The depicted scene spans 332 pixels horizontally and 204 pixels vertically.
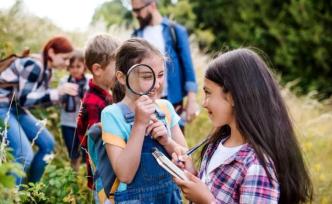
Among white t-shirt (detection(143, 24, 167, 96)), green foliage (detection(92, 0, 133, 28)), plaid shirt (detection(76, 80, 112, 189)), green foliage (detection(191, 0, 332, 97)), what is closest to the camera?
plaid shirt (detection(76, 80, 112, 189))

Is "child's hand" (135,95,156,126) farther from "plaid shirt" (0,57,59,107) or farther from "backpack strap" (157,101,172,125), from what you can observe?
"plaid shirt" (0,57,59,107)

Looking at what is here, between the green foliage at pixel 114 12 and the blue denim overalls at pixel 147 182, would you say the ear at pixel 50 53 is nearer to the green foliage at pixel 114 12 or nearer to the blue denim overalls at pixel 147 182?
the blue denim overalls at pixel 147 182

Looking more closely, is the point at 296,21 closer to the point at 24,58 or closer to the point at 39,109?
the point at 39,109

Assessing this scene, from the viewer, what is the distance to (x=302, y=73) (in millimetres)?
12023

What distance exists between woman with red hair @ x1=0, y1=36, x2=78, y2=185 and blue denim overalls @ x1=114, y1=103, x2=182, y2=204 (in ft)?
5.55

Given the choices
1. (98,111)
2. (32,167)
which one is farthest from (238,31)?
(98,111)

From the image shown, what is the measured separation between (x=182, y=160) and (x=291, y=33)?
9.41 meters

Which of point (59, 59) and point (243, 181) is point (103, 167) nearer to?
point (243, 181)

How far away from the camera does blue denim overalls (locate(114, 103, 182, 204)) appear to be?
9.13 feet

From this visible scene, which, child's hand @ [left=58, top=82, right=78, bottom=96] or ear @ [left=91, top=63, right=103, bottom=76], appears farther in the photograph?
child's hand @ [left=58, top=82, right=78, bottom=96]

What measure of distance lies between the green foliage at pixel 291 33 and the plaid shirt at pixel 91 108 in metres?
8.28

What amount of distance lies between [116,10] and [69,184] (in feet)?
35.1

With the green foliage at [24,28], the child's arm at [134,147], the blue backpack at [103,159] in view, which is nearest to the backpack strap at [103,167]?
the blue backpack at [103,159]

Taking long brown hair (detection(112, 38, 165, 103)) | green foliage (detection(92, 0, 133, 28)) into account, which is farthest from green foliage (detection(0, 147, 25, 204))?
green foliage (detection(92, 0, 133, 28))
